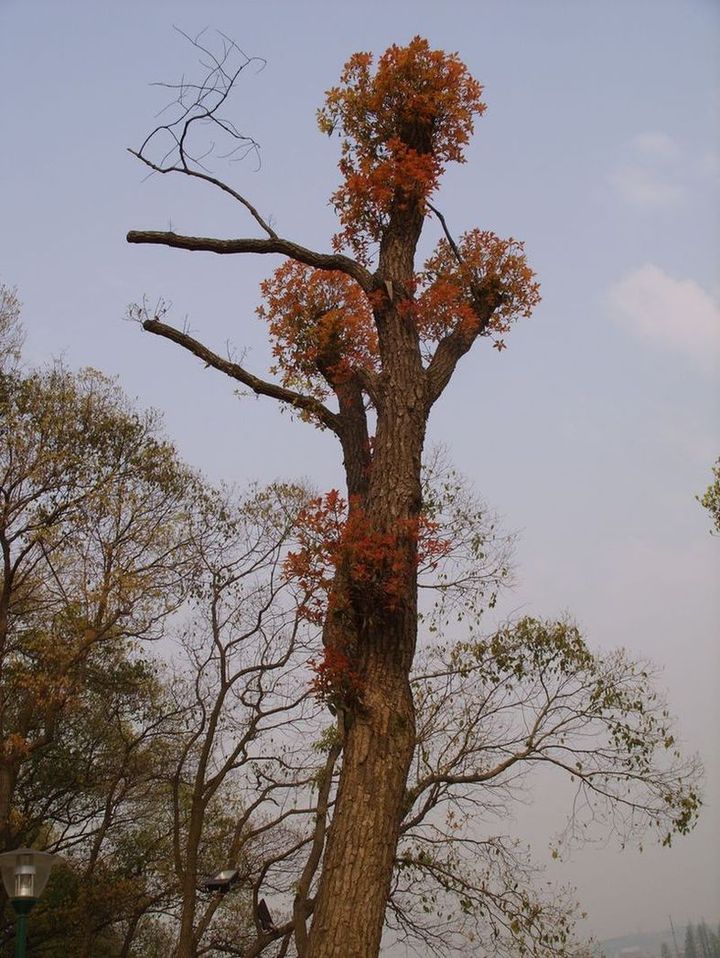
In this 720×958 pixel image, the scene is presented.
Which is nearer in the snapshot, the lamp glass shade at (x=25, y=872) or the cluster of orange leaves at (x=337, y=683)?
the cluster of orange leaves at (x=337, y=683)

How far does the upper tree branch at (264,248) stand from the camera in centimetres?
698

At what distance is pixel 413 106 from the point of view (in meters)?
7.75

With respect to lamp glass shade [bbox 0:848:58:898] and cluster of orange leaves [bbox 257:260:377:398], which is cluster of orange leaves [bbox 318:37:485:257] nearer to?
cluster of orange leaves [bbox 257:260:377:398]

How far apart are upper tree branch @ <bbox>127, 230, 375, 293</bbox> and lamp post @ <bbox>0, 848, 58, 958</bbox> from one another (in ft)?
16.5

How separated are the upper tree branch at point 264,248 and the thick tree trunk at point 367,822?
3.11 metres

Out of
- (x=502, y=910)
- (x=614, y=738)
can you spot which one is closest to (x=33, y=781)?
(x=502, y=910)

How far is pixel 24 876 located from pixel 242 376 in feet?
14.9

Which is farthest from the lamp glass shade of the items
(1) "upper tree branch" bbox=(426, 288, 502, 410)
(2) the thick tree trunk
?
(1) "upper tree branch" bbox=(426, 288, 502, 410)

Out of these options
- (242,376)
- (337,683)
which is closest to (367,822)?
(337,683)

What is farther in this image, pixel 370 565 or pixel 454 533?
pixel 454 533

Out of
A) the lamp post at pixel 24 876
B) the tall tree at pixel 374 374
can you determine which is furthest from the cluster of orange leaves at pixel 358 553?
the lamp post at pixel 24 876

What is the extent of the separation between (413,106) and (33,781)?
13754 mm

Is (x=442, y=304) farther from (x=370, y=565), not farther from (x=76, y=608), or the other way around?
(x=76, y=608)

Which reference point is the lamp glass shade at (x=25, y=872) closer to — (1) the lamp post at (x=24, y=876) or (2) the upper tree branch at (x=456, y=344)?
(1) the lamp post at (x=24, y=876)
